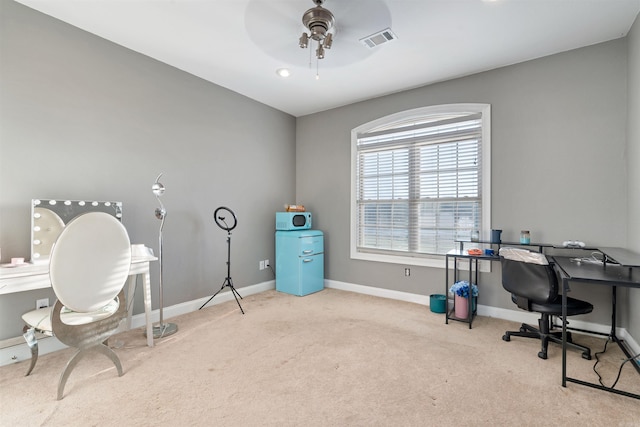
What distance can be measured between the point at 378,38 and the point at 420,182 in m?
1.91

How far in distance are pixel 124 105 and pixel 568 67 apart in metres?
4.51

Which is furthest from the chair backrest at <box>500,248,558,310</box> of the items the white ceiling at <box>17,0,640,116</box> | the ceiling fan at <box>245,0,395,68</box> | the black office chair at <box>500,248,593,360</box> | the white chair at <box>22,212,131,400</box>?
the white chair at <box>22,212,131,400</box>

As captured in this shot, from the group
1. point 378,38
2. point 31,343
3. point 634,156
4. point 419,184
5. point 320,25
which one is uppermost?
point 378,38

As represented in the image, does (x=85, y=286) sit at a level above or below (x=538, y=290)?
above

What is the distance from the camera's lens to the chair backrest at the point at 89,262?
178cm

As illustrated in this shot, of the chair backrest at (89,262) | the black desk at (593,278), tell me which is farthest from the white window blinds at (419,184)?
the chair backrest at (89,262)

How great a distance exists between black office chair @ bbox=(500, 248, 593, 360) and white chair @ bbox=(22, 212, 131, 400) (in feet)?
10.3

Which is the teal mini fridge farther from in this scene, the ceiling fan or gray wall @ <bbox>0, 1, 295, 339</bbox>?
the ceiling fan

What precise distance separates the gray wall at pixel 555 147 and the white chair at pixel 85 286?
10.7ft

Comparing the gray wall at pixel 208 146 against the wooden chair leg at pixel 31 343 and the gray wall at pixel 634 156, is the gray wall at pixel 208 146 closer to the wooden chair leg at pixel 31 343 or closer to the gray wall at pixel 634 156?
the gray wall at pixel 634 156

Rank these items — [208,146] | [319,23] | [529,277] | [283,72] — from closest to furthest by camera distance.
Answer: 1. [319,23]
2. [529,277]
3. [283,72]
4. [208,146]

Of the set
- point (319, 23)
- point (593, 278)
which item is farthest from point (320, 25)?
point (593, 278)

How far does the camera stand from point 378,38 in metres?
2.57

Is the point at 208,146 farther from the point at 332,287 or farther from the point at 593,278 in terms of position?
the point at 593,278
